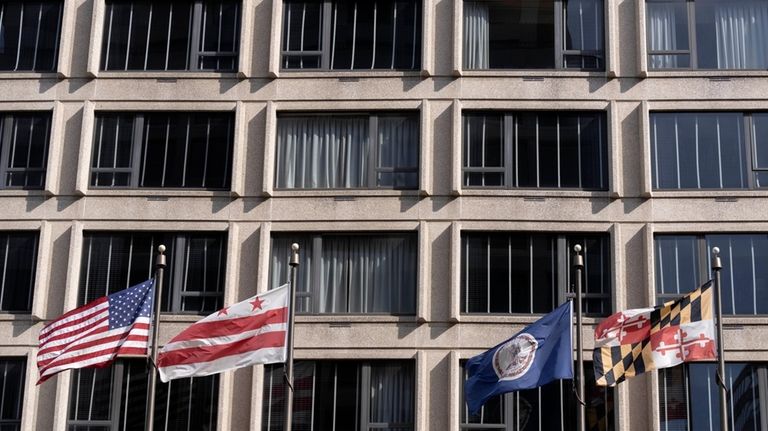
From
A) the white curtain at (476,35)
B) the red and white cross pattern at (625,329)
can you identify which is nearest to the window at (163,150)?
the white curtain at (476,35)

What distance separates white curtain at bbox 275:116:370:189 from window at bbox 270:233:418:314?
1559mm

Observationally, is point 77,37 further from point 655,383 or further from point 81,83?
point 655,383

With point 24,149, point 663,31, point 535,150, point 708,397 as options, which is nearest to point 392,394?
point 535,150

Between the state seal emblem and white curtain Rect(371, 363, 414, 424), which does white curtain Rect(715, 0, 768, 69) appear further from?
white curtain Rect(371, 363, 414, 424)

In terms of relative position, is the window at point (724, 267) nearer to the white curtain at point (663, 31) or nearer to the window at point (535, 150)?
the window at point (535, 150)

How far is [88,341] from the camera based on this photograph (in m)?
26.3

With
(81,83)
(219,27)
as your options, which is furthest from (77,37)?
(219,27)

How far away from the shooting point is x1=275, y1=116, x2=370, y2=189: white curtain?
107 ft

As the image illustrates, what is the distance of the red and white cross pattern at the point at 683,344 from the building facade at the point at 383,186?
14.3ft

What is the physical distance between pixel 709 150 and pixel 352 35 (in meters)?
9.82

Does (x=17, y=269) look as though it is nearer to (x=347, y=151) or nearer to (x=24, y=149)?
(x=24, y=149)

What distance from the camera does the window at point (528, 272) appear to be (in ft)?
102

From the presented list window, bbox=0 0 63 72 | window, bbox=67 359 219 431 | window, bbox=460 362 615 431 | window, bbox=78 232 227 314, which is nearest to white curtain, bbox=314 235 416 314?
window, bbox=78 232 227 314

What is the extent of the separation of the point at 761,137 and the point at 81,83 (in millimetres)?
17920
